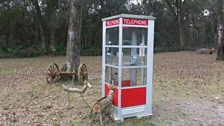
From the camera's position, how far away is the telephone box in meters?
4.25

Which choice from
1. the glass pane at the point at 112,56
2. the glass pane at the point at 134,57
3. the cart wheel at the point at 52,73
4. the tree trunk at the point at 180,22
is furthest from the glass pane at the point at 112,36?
the tree trunk at the point at 180,22

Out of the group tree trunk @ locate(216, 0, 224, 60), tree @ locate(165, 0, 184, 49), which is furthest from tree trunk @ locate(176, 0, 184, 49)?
tree trunk @ locate(216, 0, 224, 60)

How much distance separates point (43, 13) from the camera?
19.8m

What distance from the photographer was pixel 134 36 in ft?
14.5

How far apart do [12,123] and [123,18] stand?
251cm

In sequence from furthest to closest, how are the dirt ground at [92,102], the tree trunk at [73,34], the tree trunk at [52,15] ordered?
the tree trunk at [52,15] < the tree trunk at [73,34] < the dirt ground at [92,102]

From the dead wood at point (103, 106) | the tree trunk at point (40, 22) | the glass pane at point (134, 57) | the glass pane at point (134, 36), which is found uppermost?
the tree trunk at point (40, 22)

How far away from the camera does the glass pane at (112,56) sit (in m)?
4.39

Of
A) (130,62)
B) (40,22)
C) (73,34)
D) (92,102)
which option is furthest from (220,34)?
(40,22)

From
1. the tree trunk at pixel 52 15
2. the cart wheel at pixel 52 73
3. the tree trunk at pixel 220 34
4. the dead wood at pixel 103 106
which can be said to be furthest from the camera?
the tree trunk at pixel 52 15

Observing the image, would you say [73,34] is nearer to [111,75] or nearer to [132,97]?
[111,75]

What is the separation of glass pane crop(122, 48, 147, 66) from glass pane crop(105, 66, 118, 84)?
9.6 inches

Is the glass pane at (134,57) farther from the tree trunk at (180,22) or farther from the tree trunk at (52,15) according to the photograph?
the tree trunk at (180,22)

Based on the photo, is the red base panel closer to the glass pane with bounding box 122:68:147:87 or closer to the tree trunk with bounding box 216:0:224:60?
the glass pane with bounding box 122:68:147:87
